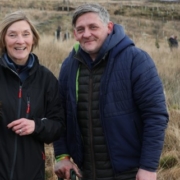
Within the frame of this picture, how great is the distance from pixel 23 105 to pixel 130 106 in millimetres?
724

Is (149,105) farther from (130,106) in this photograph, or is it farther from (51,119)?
(51,119)

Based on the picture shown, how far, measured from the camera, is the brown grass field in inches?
184

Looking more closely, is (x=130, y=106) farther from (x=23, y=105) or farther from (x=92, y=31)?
(x=23, y=105)

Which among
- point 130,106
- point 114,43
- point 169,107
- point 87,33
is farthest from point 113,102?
point 169,107

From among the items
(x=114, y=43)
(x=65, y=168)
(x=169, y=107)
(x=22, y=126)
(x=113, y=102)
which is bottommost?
(x=65, y=168)

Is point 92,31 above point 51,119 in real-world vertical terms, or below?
above

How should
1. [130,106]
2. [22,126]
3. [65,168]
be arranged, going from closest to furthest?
[22,126] < [130,106] < [65,168]

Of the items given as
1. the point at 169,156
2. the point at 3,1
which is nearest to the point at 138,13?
the point at 3,1

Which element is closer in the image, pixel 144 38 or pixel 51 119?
pixel 51 119

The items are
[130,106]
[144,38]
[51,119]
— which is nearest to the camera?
[130,106]

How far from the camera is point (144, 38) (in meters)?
25.4

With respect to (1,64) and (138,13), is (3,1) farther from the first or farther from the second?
(1,64)

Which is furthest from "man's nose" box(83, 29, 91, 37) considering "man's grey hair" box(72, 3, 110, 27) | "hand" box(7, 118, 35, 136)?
"hand" box(7, 118, 35, 136)

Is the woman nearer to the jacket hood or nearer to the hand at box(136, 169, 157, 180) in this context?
the jacket hood
